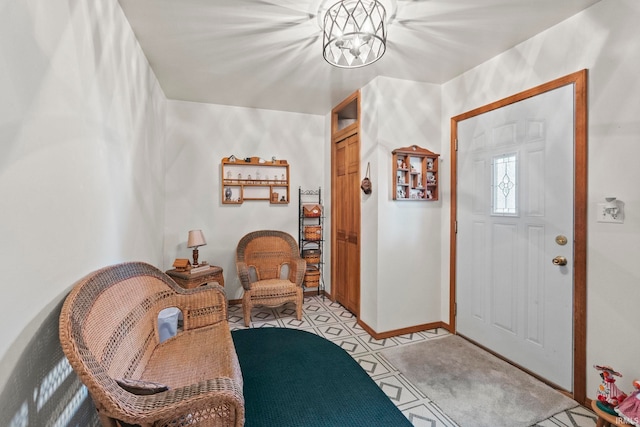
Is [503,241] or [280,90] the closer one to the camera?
A: [503,241]

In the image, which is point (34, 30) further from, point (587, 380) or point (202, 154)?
point (587, 380)

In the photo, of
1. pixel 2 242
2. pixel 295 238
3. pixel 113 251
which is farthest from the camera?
pixel 295 238

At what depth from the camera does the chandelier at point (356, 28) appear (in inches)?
67.4

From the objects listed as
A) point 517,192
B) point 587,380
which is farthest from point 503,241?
point 587,380

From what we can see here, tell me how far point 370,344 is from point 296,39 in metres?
2.60

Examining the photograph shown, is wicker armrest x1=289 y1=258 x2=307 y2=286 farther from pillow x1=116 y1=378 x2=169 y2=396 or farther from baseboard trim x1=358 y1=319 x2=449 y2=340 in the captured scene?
pillow x1=116 y1=378 x2=169 y2=396

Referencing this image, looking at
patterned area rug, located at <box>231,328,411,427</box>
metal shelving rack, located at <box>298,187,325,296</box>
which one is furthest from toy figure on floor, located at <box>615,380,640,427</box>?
metal shelving rack, located at <box>298,187,325,296</box>

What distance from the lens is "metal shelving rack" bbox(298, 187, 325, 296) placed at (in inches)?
154

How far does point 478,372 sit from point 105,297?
2490 mm

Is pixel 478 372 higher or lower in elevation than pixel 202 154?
lower

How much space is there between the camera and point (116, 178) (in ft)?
5.88

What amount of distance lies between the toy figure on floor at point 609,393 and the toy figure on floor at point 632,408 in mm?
52

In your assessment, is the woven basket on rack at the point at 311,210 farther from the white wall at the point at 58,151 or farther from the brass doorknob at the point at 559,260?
the brass doorknob at the point at 559,260

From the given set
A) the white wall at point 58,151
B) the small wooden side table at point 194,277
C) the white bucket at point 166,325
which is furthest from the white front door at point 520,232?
the white wall at point 58,151
